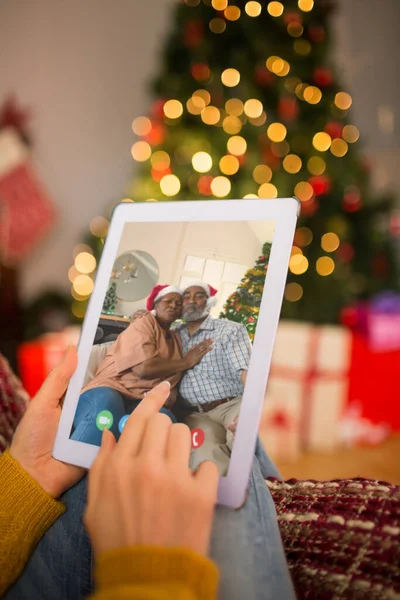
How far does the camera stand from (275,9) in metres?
1.62

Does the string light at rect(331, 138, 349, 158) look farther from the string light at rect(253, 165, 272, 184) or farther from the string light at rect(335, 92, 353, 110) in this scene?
the string light at rect(253, 165, 272, 184)

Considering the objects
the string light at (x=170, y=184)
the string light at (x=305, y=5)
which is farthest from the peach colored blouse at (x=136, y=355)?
the string light at (x=305, y=5)

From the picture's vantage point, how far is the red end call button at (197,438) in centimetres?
39

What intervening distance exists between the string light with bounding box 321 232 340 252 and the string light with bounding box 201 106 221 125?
0.61 meters

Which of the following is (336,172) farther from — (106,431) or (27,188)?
Answer: (106,431)

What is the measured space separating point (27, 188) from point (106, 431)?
1.76m

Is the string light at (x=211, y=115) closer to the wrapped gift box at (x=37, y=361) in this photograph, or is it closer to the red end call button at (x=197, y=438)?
the wrapped gift box at (x=37, y=361)

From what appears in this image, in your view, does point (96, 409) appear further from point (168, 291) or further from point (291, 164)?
point (291, 164)

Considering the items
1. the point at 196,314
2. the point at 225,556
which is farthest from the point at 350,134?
the point at 225,556

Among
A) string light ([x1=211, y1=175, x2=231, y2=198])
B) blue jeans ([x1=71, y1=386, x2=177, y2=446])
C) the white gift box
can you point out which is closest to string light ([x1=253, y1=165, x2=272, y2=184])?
string light ([x1=211, y1=175, x2=231, y2=198])

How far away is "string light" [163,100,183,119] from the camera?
1.66 meters

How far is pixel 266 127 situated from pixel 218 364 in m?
1.45

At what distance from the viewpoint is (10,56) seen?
1901mm

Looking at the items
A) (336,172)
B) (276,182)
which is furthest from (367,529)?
(336,172)
